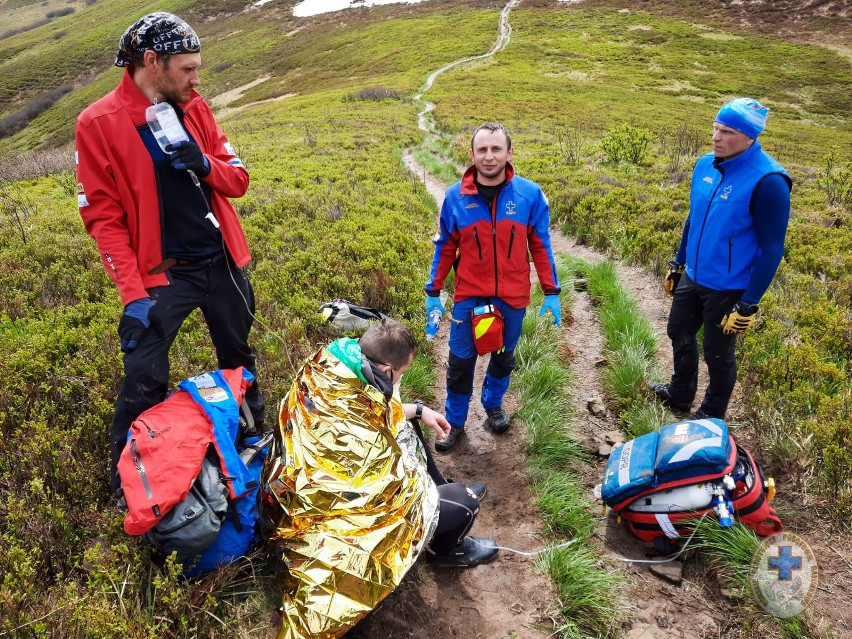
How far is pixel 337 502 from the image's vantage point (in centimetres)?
244

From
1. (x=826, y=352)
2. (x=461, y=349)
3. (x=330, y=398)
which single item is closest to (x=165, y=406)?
(x=330, y=398)

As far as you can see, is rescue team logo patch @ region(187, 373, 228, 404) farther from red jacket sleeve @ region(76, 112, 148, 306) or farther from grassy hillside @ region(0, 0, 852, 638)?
grassy hillside @ region(0, 0, 852, 638)

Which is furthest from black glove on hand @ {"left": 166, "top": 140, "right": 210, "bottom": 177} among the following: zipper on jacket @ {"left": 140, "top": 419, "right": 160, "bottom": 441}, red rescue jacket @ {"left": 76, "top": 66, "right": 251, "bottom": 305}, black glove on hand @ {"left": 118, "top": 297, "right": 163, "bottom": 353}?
zipper on jacket @ {"left": 140, "top": 419, "right": 160, "bottom": 441}

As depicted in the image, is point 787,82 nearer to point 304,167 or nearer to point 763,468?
point 304,167

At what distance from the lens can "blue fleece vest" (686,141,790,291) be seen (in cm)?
361

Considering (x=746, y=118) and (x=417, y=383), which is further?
(x=417, y=383)

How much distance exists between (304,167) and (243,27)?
253 ft

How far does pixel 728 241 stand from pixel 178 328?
4.10 meters

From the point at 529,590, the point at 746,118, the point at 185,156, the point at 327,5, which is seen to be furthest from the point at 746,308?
the point at 327,5

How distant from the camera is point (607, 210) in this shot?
10016 mm

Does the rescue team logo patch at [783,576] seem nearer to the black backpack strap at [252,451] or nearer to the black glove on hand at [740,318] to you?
the black glove on hand at [740,318]

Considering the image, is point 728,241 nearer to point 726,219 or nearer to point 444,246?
point 726,219

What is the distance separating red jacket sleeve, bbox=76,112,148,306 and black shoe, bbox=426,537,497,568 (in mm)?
2487

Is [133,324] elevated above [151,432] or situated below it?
above
